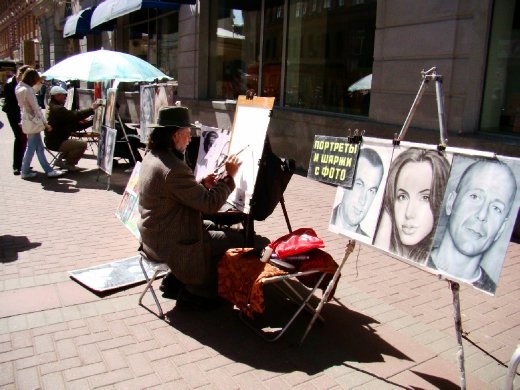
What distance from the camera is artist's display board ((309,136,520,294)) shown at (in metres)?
2.51

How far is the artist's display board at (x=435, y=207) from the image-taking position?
2506 millimetres

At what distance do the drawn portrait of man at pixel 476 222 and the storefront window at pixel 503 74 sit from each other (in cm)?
432

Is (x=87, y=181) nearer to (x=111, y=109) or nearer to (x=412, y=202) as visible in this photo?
(x=111, y=109)

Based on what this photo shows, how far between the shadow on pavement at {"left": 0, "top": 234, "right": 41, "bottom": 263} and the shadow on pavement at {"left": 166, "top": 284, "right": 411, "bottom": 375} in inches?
83.0

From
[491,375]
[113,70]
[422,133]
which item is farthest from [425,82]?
[113,70]

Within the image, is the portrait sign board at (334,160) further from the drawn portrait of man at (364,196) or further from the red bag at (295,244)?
the red bag at (295,244)

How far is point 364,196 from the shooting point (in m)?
3.31

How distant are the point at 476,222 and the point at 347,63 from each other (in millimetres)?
7140

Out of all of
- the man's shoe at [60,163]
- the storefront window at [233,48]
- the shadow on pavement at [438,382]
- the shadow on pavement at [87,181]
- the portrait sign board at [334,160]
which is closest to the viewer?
the shadow on pavement at [438,382]

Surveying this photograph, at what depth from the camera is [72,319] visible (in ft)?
12.1

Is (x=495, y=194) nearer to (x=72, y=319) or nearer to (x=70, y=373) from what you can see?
(x=70, y=373)

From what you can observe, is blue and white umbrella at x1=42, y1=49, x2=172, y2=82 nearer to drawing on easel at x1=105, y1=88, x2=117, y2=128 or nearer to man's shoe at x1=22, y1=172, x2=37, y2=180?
drawing on easel at x1=105, y1=88, x2=117, y2=128

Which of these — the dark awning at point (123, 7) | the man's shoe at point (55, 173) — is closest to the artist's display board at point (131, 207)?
the man's shoe at point (55, 173)

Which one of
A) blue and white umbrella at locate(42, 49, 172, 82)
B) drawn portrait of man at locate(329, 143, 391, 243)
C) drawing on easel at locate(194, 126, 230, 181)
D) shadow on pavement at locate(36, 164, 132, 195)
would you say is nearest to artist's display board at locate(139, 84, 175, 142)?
blue and white umbrella at locate(42, 49, 172, 82)
